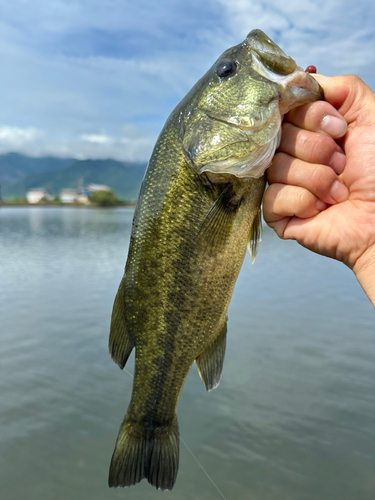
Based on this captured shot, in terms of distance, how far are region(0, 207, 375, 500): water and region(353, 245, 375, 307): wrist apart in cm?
328

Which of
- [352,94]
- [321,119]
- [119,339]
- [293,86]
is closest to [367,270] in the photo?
[321,119]

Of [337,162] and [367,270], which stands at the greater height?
[337,162]

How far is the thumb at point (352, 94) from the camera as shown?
2.17 meters

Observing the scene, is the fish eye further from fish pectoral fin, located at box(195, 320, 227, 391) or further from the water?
the water

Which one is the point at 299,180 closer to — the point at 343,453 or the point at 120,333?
the point at 120,333

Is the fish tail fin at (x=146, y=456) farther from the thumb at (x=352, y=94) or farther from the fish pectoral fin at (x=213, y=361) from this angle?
the thumb at (x=352, y=94)

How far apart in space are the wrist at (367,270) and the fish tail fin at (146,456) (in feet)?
4.97

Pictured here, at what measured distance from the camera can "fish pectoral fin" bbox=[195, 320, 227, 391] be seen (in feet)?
8.14

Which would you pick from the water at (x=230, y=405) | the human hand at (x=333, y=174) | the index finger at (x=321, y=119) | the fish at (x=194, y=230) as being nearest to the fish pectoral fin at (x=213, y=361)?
the fish at (x=194, y=230)

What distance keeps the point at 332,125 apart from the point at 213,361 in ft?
5.16

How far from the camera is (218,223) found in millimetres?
2172

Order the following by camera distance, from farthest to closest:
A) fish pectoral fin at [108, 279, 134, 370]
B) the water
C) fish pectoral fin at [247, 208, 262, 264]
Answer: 1. the water
2. fish pectoral fin at [108, 279, 134, 370]
3. fish pectoral fin at [247, 208, 262, 264]

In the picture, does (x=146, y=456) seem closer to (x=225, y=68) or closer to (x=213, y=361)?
(x=213, y=361)

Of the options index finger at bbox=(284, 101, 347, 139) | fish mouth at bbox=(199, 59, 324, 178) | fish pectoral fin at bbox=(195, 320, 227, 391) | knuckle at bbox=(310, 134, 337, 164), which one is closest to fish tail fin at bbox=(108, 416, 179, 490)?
fish pectoral fin at bbox=(195, 320, 227, 391)
